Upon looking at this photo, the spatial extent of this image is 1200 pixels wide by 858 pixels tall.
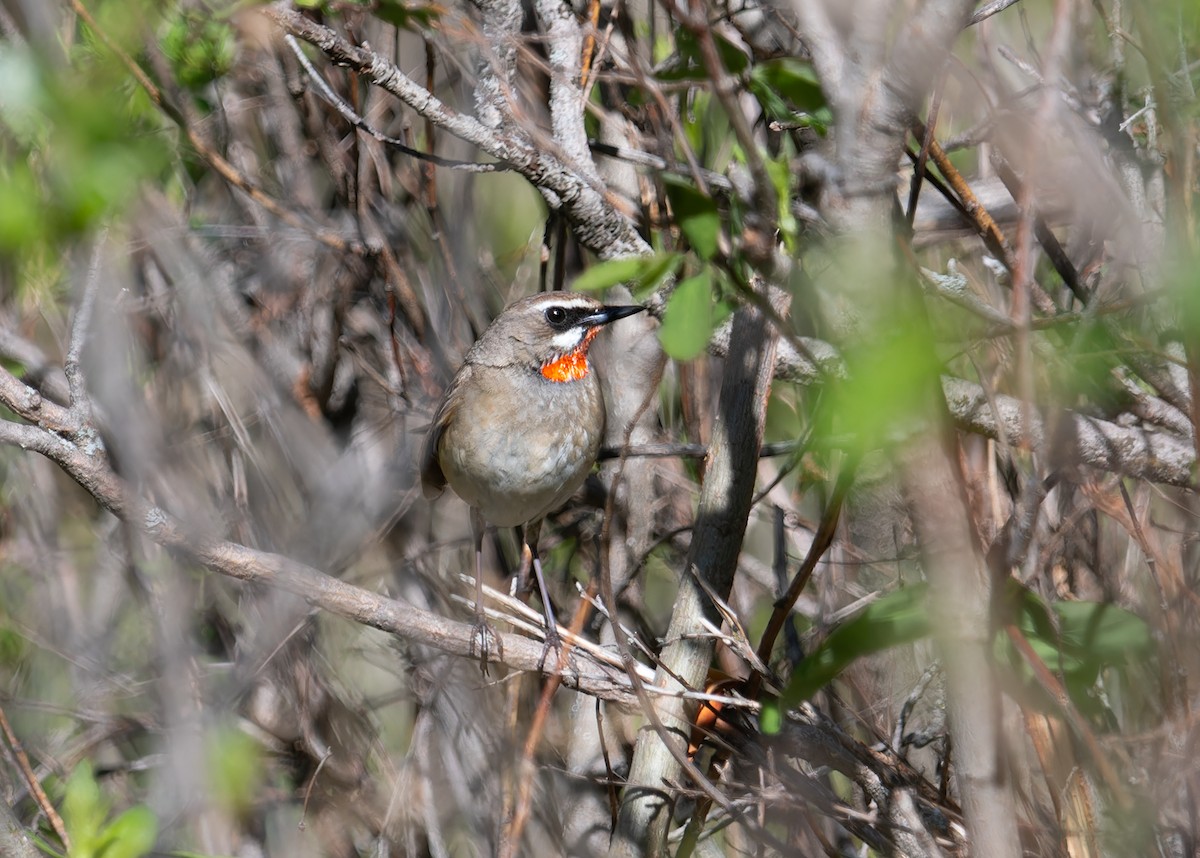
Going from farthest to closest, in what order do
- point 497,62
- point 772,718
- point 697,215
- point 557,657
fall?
point 497,62 < point 557,657 < point 772,718 < point 697,215

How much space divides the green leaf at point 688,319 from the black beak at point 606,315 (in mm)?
1629

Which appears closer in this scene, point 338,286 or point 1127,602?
point 1127,602

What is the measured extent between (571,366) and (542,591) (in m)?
0.86

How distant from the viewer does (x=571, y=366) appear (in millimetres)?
4262

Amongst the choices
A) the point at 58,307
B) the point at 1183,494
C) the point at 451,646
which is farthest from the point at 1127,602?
the point at 58,307

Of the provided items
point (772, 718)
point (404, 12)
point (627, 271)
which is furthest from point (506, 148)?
point (772, 718)

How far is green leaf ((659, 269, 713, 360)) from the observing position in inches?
72.4

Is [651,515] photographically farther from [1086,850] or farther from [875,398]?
[875,398]

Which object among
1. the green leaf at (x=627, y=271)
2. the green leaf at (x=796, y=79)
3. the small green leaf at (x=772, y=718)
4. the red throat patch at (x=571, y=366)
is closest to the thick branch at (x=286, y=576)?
the small green leaf at (x=772, y=718)

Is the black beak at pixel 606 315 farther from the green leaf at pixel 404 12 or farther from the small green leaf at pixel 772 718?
the small green leaf at pixel 772 718

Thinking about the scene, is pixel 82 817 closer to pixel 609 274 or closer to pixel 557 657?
pixel 557 657

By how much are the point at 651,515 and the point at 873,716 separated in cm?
110

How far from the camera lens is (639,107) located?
3.64m

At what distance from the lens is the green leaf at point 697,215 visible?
180cm
